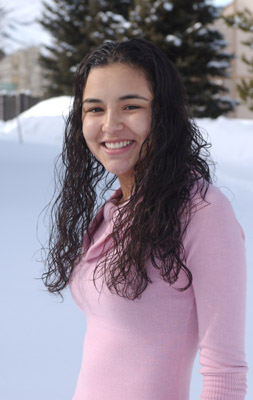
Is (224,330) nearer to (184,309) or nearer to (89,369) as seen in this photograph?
(184,309)

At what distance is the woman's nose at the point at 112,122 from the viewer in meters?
1.28

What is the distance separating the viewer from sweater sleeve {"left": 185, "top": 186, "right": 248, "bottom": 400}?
1.10 metres

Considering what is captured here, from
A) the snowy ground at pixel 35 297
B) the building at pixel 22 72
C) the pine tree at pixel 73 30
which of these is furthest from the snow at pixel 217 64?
the building at pixel 22 72

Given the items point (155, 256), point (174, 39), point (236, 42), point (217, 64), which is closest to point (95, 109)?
point (155, 256)

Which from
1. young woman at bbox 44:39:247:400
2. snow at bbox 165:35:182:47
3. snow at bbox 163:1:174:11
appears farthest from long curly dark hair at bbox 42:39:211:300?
snow at bbox 163:1:174:11

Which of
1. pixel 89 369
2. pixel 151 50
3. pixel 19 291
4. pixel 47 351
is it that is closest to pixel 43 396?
pixel 47 351

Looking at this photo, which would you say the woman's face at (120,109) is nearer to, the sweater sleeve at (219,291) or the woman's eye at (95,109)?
the woman's eye at (95,109)

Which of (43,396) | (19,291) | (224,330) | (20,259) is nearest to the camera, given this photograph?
(224,330)

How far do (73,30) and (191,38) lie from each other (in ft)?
24.3

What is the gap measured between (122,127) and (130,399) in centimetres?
62

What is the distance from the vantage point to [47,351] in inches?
137

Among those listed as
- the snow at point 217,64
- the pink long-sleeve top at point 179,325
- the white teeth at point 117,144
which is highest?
the snow at point 217,64

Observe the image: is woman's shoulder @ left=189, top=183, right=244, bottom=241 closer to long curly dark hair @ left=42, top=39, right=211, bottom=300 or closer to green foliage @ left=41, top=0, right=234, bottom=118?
long curly dark hair @ left=42, top=39, right=211, bottom=300

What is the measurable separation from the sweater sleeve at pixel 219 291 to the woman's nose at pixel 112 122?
284mm
